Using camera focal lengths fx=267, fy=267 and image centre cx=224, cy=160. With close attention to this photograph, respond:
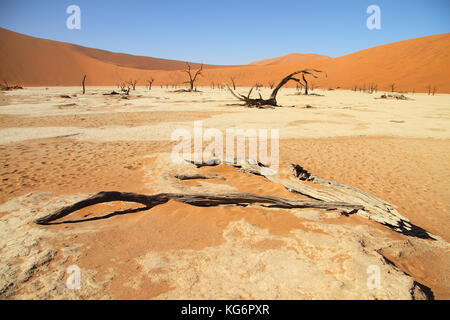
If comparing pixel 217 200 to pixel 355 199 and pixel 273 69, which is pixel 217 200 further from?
pixel 273 69

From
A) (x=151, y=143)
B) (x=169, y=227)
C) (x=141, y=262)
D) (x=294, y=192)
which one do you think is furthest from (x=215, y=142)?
(x=141, y=262)

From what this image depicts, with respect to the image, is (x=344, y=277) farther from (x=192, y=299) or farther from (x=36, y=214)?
(x=36, y=214)

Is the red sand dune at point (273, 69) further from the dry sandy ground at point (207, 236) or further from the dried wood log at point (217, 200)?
the dried wood log at point (217, 200)

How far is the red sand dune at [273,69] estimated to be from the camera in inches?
1517

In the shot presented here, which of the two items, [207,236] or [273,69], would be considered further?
[273,69]

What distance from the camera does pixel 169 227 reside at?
3.23 metres

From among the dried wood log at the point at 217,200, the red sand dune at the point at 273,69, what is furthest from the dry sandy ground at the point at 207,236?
the red sand dune at the point at 273,69

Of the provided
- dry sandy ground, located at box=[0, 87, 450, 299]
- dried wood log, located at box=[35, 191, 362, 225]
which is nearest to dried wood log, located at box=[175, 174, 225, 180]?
dry sandy ground, located at box=[0, 87, 450, 299]

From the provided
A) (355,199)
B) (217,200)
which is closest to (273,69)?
(355,199)

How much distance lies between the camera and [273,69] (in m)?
66.0

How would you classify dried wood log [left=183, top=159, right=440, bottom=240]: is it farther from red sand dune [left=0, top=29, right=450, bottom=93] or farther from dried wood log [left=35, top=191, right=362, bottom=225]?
red sand dune [left=0, top=29, right=450, bottom=93]

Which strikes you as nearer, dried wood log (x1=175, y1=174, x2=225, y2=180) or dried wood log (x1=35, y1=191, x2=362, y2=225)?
dried wood log (x1=35, y1=191, x2=362, y2=225)

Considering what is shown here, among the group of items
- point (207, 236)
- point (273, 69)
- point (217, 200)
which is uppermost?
point (273, 69)

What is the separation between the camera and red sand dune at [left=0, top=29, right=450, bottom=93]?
3853cm
